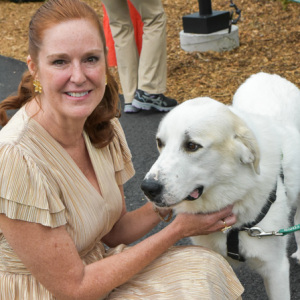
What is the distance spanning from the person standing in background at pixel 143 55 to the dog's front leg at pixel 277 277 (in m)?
3.35

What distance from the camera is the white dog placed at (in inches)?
94.1

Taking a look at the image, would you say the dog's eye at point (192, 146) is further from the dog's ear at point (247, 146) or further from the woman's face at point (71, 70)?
the woman's face at point (71, 70)

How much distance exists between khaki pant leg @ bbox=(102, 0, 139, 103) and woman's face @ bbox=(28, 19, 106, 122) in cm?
356

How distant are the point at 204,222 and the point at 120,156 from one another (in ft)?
1.98

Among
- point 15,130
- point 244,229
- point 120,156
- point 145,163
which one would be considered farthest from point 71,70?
point 145,163

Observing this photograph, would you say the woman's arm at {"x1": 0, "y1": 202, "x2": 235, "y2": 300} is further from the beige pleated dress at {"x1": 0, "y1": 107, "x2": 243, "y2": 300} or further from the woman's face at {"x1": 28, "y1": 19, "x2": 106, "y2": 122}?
the woman's face at {"x1": 28, "y1": 19, "x2": 106, "y2": 122}

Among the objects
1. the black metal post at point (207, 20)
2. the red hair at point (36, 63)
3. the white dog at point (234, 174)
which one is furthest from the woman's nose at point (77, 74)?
the black metal post at point (207, 20)

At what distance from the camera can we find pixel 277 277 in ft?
8.95

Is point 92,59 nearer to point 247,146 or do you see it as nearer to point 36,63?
point 36,63

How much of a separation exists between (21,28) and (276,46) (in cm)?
539

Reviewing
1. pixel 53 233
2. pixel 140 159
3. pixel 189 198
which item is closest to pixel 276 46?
pixel 140 159

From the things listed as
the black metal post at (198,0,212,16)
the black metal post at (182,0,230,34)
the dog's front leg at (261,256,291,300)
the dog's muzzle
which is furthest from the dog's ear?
the black metal post at (198,0,212,16)

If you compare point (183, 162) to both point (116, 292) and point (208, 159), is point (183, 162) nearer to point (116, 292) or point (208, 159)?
point (208, 159)

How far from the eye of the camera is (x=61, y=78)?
2277mm
